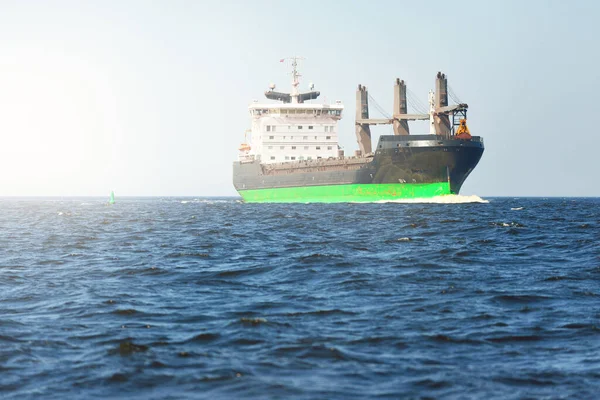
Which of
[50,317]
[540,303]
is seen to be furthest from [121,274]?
[540,303]

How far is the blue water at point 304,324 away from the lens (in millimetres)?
7004

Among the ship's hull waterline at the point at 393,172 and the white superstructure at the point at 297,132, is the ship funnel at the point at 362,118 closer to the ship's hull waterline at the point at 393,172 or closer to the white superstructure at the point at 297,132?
the white superstructure at the point at 297,132

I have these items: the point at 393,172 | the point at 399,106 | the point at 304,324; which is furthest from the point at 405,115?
the point at 304,324

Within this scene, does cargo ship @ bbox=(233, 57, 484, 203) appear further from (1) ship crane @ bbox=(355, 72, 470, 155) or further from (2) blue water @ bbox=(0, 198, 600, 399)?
(2) blue water @ bbox=(0, 198, 600, 399)

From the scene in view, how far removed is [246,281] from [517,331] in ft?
20.4

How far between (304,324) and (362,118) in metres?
64.4

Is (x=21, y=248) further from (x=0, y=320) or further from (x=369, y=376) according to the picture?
(x=369, y=376)

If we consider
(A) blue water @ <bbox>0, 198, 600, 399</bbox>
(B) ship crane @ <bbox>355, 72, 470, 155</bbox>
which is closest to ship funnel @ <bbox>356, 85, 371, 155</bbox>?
(B) ship crane @ <bbox>355, 72, 470, 155</bbox>

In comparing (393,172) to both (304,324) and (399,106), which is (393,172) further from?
(304,324)

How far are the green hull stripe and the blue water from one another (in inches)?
1482

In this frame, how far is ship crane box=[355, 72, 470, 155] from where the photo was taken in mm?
59500

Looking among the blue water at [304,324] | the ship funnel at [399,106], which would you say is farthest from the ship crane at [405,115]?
the blue water at [304,324]

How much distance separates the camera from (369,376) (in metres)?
7.19

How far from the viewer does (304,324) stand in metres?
9.59
